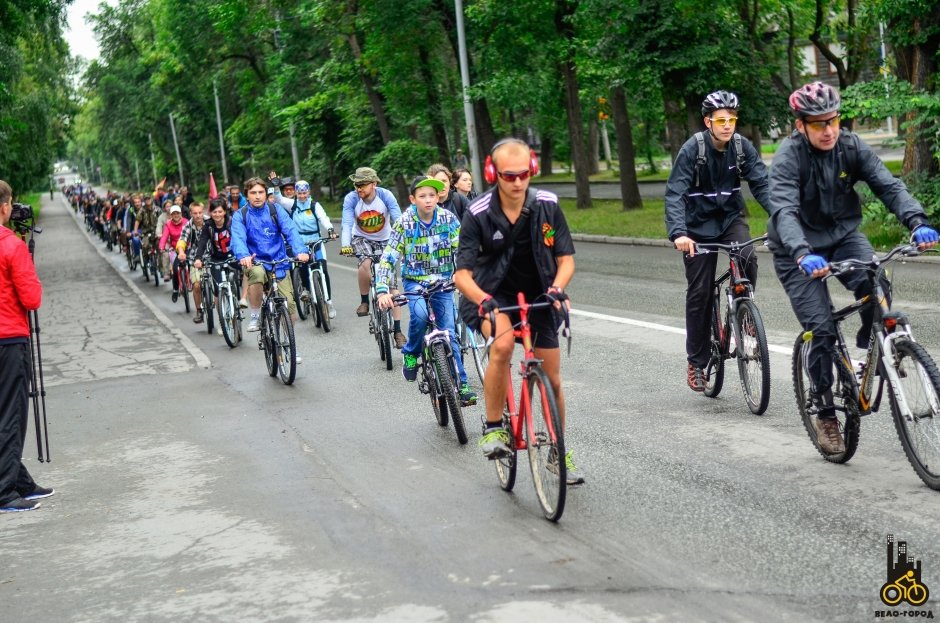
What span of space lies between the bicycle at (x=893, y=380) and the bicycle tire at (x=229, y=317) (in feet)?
32.2

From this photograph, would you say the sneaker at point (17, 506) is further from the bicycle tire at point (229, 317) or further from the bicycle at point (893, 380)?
the bicycle tire at point (229, 317)

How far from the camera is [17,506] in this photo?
7332 millimetres

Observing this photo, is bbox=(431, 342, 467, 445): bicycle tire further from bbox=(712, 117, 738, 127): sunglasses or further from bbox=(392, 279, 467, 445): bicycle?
bbox=(712, 117, 738, 127): sunglasses

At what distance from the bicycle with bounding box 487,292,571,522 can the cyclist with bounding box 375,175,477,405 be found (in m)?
2.61

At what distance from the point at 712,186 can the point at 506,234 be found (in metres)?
2.44

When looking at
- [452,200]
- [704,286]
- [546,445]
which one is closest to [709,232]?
[704,286]

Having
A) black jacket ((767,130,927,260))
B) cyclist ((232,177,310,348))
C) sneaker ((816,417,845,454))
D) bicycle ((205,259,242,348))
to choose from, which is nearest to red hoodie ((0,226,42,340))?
black jacket ((767,130,927,260))

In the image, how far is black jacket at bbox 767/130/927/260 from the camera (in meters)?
6.45

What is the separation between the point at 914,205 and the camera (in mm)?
6367

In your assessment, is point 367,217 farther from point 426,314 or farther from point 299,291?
point 426,314

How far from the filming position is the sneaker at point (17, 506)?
7.32 m

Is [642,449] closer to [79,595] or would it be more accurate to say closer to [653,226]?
[79,595]

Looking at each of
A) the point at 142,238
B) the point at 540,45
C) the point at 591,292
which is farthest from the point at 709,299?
the point at 540,45

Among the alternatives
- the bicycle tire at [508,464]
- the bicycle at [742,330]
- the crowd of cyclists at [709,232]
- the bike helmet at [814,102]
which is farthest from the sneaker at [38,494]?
the bike helmet at [814,102]
